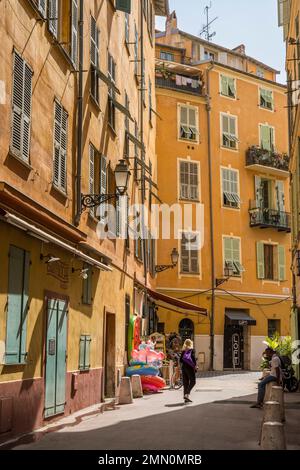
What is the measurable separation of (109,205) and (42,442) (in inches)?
363

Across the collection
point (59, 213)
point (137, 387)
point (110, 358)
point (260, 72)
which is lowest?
point (137, 387)

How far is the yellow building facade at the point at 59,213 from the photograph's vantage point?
1069cm

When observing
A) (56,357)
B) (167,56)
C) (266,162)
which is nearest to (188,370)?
(56,357)

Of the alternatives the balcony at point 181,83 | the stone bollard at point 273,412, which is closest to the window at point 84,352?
the stone bollard at point 273,412

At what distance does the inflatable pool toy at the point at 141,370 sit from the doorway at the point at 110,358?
133 cm

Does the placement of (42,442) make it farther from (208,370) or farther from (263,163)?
(263,163)

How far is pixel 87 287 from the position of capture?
15906 mm

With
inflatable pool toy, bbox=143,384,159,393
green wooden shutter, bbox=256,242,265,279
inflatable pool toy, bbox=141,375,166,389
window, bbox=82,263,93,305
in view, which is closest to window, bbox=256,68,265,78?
green wooden shutter, bbox=256,242,265,279

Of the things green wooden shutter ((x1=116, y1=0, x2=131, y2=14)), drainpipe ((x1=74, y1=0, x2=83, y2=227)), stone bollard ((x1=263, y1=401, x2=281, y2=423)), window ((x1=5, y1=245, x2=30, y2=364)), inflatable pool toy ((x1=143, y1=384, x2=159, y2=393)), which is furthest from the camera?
green wooden shutter ((x1=116, y1=0, x2=131, y2=14))

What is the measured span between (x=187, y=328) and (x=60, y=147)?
22.2m

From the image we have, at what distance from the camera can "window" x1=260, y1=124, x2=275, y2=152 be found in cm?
3919

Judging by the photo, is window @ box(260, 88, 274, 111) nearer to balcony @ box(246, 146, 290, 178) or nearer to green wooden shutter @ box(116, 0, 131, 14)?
balcony @ box(246, 146, 290, 178)

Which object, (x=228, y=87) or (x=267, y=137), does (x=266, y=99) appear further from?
(x=228, y=87)

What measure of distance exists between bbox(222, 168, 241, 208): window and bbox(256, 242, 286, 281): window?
2.66 m
